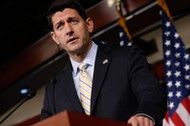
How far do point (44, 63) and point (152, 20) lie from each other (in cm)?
143

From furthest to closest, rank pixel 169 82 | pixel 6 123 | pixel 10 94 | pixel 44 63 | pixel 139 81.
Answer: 1. pixel 6 123
2. pixel 10 94
3. pixel 44 63
4. pixel 169 82
5. pixel 139 81

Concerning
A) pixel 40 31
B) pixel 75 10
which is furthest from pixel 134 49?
pixel 40 31

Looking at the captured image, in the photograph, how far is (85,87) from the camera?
5.31ft

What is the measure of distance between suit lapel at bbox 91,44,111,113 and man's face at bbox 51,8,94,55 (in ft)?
0.28

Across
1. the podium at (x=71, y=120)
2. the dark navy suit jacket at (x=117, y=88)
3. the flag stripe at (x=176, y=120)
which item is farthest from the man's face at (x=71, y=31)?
the flag stripe at (x=176, y=120)

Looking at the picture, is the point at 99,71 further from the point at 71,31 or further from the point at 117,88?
the point at 71,31

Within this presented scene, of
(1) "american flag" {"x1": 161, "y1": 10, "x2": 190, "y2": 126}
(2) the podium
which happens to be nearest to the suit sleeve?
(2) the podium

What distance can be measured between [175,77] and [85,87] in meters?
1.78

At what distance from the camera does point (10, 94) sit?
4.80 metres

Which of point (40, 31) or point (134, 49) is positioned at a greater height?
point (40, 31)

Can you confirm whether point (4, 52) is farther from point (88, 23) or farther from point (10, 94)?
point (88, 23)

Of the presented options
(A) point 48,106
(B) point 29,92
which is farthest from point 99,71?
(B) point 29,92

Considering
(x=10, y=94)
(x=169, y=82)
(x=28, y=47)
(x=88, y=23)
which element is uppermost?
(x=28, y=47)

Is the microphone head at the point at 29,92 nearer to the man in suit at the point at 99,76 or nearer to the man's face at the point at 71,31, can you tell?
the man in suit at the point at 99,76
